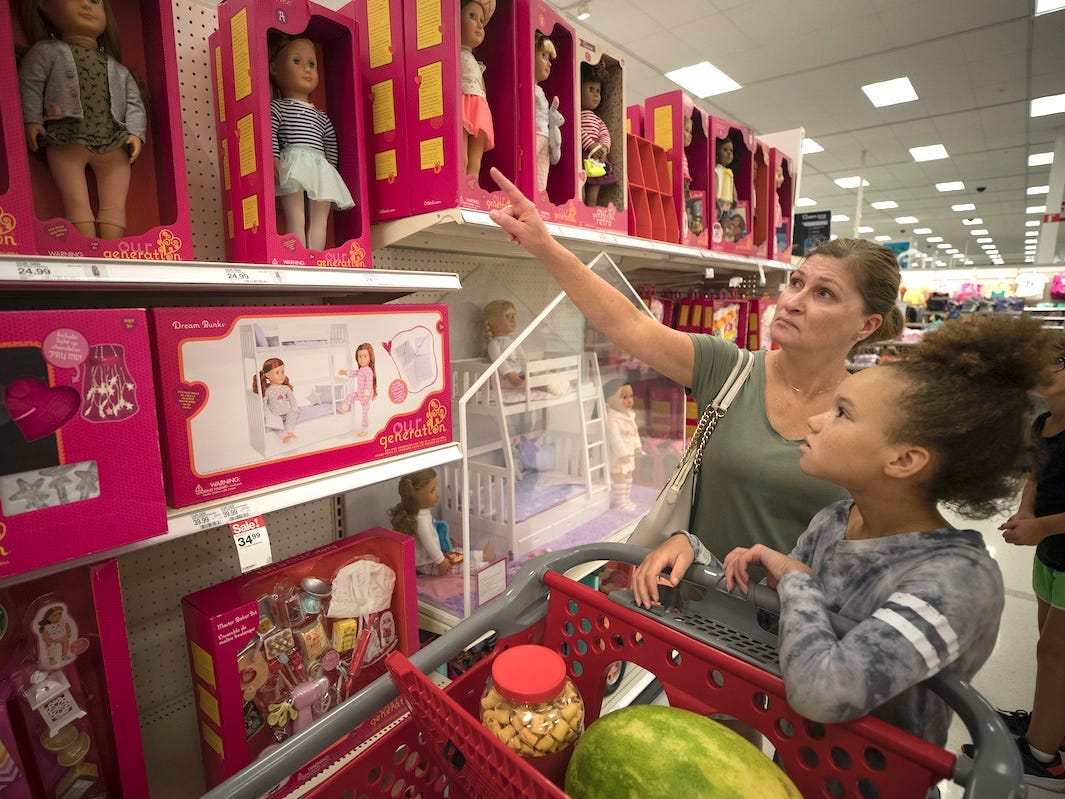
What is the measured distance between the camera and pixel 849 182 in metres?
9.98

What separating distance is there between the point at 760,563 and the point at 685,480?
15.5 inches

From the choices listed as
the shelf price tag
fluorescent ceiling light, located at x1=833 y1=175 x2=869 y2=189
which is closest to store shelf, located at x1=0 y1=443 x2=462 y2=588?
the shelf price tag

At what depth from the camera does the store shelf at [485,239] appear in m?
1.32

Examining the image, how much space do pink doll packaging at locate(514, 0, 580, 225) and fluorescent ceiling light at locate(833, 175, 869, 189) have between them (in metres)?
9.83

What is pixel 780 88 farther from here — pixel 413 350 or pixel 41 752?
pixel 41 752

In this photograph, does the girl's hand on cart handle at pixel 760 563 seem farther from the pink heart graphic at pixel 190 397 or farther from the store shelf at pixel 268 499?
the pink heart graphic at pixel 190 397

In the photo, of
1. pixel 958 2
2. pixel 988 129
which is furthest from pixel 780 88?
pixel 988 129

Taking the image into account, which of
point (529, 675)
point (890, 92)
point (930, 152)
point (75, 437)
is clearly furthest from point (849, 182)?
point (75, 437)

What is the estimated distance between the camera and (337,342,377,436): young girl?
1204mm

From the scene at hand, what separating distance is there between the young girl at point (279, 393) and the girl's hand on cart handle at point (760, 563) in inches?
33.4

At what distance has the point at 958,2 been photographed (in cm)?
410

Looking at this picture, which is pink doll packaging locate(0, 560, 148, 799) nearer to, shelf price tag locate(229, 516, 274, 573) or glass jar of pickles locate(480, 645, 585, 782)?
shelf price tag locate(229, 516, 274, 573)

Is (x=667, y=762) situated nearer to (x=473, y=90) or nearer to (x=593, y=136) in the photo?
(x=473, y=90)

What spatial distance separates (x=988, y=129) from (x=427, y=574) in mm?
9003
